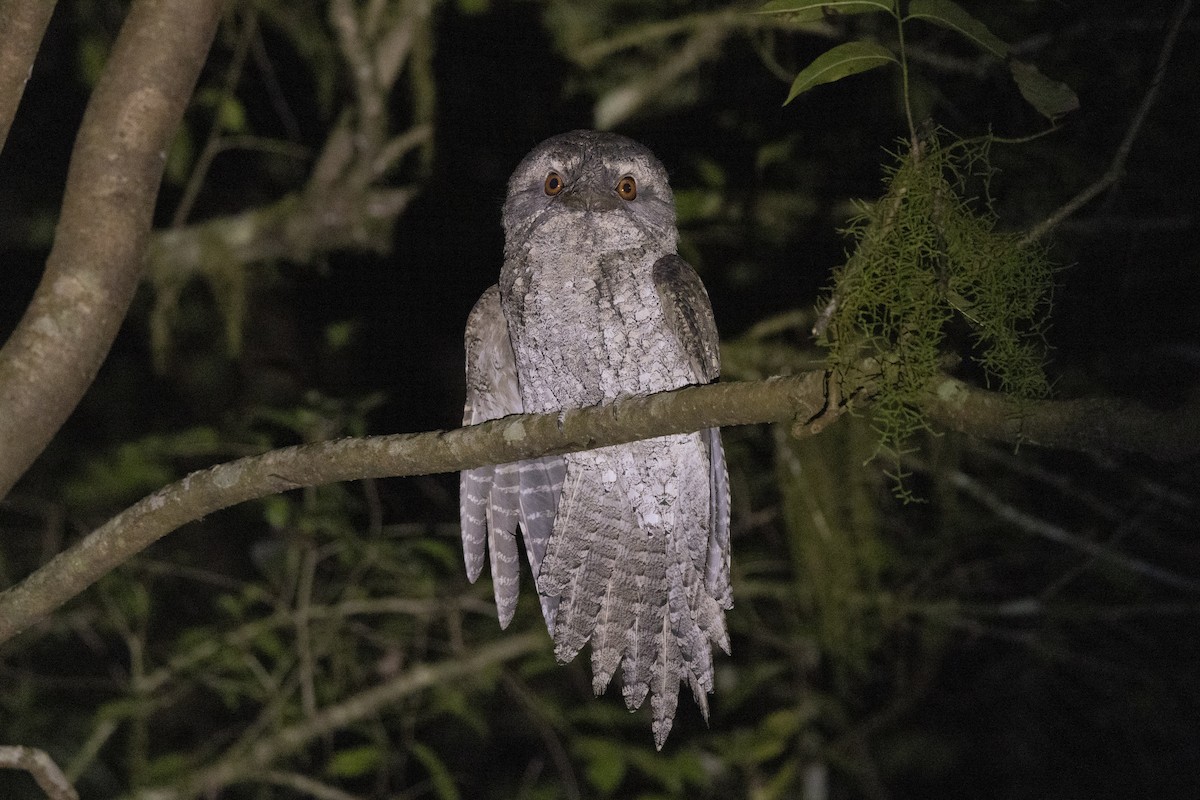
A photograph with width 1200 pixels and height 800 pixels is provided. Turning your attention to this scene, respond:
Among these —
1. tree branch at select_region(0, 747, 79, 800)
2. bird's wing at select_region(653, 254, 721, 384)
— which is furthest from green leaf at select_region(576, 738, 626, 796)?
tree branch at select_region(0, 747, 79, 800)

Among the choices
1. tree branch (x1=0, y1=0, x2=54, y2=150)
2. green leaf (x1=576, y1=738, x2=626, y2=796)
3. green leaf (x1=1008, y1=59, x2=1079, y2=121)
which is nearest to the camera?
green leaf (x1=1008, y1=59, x2=1079, y2=121)

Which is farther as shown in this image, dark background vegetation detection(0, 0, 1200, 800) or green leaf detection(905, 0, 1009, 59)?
dark background vegetation detection(0, 0, 1200, 800)

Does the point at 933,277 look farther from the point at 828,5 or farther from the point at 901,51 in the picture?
the point at 828,5

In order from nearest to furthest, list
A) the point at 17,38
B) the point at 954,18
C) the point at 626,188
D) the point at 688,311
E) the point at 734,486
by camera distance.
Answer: the point at 954,18 → the point at 17,38 → the point at 688,311 → the point at 626,188 → the point at 734,486

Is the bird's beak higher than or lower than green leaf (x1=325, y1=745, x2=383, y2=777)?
higher

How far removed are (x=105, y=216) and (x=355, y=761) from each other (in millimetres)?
1864

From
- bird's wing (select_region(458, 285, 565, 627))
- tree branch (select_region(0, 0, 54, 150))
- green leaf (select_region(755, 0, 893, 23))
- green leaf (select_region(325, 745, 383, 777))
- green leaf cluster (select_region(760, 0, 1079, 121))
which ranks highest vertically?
tree branch (select_region(0, 0, 54, 150))

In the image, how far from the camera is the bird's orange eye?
2641 mm

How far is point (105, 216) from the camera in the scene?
2053 millimetres

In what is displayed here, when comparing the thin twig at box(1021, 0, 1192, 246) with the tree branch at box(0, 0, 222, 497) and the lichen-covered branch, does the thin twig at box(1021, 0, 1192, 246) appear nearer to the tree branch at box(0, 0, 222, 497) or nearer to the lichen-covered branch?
the lichen-covered branch

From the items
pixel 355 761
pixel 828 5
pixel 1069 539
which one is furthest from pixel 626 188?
pixel 1069 539

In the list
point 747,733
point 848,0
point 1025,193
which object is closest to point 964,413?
point 848,0

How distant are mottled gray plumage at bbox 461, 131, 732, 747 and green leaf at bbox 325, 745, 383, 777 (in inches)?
34.7

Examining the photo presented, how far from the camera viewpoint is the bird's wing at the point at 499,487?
2.71 m
